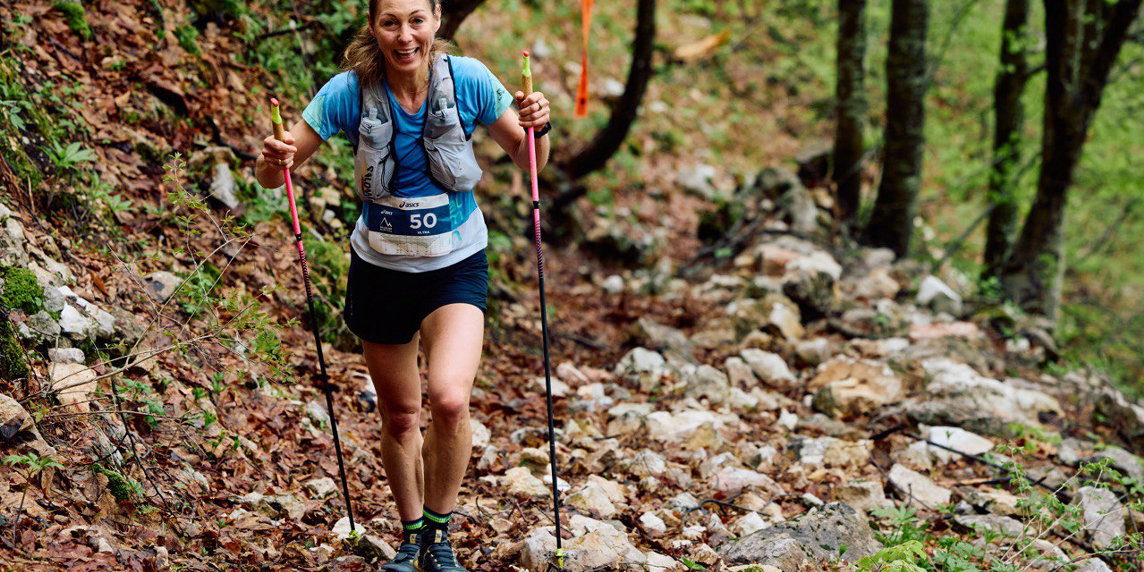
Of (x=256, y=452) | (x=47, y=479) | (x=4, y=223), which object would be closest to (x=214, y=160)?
(x=4, y=223)

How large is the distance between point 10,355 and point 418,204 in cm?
191

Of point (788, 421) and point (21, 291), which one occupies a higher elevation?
point (21, 291)

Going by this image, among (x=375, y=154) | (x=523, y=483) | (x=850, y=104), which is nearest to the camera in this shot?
(x=375, y=154)

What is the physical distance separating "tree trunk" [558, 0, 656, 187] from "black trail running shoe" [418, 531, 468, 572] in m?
8.12

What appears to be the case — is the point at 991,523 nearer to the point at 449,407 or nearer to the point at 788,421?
the point at 788,421

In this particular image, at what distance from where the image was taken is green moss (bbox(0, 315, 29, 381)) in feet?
12.3

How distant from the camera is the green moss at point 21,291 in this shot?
3.99 meters

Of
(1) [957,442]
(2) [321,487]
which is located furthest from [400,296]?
(1) [957,442]

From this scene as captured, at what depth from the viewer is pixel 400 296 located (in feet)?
12.0

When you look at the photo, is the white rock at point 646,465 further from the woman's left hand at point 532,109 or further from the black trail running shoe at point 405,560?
the woman's left hand at point 532,109

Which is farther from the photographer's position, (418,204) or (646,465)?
(646,465)

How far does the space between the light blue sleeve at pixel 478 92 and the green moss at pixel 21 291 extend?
2253 mm

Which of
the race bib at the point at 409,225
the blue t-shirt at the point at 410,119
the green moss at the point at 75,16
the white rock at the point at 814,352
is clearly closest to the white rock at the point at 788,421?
the white rock at the point at 814,352

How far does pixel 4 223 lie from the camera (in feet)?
13.7
